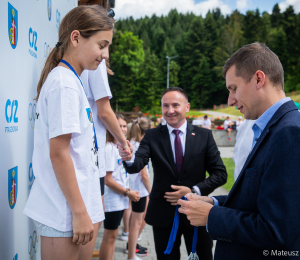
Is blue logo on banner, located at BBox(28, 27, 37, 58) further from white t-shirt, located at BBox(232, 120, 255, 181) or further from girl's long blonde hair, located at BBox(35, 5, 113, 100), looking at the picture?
white t-shirt, located at BBox(232, 120, 255, 181)

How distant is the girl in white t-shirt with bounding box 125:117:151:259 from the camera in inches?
158

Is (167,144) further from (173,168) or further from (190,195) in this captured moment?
(190,195)

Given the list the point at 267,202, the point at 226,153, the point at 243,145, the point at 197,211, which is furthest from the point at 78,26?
the point at 226,153

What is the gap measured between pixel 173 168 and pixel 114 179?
1.19 m

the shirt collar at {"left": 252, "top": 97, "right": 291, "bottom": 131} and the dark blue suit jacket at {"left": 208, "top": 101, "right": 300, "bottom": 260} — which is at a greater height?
the shirt collar at {"left": 252, "top": 97, "right": 291, "bottom": 131}

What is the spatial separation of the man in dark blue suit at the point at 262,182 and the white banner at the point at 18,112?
1074mm

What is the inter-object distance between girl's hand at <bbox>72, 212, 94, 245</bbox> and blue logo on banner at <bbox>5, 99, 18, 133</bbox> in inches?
26.9

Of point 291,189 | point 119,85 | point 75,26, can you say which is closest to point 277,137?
point 291,189

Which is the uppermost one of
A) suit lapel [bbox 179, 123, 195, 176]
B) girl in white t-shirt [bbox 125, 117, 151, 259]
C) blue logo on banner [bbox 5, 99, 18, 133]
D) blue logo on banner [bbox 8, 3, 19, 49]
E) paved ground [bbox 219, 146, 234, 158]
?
blue logo on banner [bbox 8, 3, 19, 49]

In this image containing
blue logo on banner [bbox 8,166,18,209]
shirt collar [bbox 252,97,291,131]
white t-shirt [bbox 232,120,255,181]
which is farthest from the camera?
white t-shirt [bbox 232,120,255,181]

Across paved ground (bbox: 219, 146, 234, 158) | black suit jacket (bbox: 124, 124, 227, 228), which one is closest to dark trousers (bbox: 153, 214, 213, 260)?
black suit jacket (bbox: 124, 124, 227, 228)

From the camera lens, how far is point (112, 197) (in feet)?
11.7

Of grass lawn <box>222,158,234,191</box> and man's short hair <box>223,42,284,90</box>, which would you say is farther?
grass lawn <box>222,158,234,191</box>

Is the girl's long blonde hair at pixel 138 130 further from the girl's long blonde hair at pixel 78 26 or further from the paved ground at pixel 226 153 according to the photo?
the paved ground at pixel 226 153
